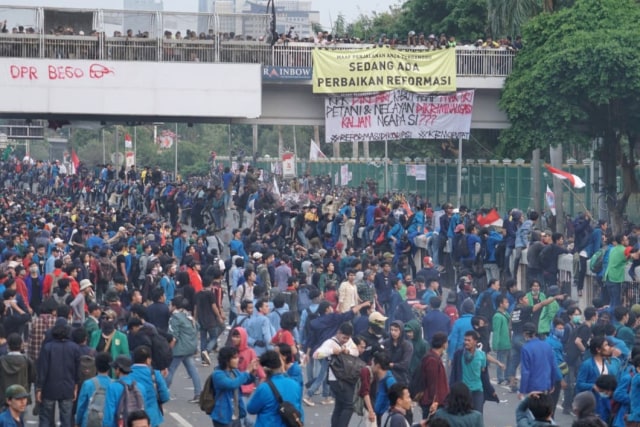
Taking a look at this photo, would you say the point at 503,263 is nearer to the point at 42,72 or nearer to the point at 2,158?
the point at 42,72

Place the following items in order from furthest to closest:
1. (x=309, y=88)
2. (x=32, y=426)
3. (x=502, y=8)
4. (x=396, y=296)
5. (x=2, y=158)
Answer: (x=2, y=158) < (x=502, y=8) < (x=309, y=88) < (x=396, y=296) < (x=32, y=426)

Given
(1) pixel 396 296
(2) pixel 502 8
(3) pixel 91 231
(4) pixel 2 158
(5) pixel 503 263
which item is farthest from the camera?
(4) pixel 2 158

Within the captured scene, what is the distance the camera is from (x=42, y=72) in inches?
1467

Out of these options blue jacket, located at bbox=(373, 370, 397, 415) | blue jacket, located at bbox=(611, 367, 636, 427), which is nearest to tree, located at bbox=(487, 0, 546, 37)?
blue jacket, located at bbox=(373, 370, 397, 415)

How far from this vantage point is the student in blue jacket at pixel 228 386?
1310cm

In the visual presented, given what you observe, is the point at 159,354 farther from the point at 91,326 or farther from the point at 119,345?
the point at 91,326

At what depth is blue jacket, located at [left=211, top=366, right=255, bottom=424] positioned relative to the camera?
43.0 feet

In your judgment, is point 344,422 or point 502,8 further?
point 502,8

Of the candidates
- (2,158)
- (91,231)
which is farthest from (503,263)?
(2,158)

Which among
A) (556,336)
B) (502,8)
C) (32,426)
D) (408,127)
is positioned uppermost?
(502,8)

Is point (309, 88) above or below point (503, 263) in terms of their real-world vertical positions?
above

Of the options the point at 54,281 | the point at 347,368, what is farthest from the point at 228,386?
the point at 54,281

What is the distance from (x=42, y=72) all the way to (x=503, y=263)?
1577cm

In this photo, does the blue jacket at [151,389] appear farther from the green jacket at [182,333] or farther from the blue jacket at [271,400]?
the green jacket at [182,333]
